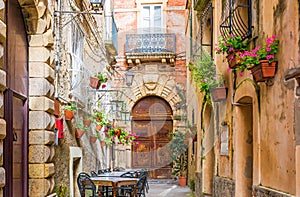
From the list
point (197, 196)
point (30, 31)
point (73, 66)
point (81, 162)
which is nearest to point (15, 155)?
point (30, 31)

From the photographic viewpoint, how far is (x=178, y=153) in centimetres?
2091

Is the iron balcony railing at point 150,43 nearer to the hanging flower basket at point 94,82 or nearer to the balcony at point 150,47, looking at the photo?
the balcony at point 150,47

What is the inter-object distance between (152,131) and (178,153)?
106 inches

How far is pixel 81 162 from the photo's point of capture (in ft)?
39.3

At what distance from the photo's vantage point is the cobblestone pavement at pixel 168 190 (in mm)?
15672

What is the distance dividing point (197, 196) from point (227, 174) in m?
4.79

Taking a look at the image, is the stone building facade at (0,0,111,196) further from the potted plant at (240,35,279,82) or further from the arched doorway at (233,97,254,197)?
the arched doorway at (233,97,254,197)

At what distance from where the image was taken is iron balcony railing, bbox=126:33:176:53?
2233 centimetres

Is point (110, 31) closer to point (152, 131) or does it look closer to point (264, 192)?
point (152, 131)

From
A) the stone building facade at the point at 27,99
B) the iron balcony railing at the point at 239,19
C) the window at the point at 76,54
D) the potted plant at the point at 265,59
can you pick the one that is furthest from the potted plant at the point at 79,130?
the potted plant at the point at 265,59

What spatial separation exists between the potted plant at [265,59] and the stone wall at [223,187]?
2.72 m

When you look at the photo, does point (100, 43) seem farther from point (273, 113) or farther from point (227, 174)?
point (273, 113)

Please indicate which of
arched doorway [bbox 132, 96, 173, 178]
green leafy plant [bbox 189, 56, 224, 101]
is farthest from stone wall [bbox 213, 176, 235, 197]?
arched doorway [bbox 132, 96, 173, 178]

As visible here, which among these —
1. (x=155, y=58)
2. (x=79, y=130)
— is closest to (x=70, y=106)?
(x=79, y=130)
